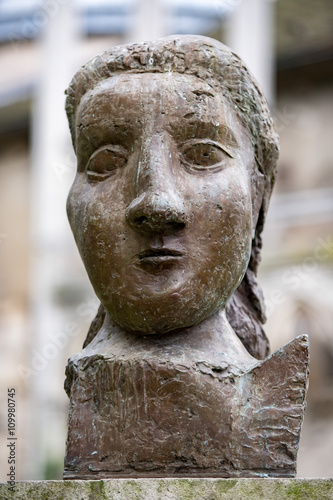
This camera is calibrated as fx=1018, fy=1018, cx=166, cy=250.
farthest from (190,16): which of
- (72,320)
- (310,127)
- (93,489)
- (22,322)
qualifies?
(93,489)

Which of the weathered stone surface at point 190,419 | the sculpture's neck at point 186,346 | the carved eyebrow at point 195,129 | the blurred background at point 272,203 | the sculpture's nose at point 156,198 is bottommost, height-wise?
the weathered stone surface at point 190,419

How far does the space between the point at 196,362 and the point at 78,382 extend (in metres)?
0.41

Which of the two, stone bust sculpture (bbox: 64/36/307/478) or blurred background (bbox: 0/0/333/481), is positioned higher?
blurred background (bbox: 0/0/333/481)

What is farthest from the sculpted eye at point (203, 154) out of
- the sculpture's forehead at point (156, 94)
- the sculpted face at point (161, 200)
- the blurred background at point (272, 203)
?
the blurred background at point (272, 203)

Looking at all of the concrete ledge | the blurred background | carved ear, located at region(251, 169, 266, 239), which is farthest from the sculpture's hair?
the blurred background

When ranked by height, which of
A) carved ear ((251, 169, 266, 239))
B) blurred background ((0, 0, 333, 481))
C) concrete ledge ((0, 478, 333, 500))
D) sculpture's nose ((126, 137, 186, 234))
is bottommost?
concrete ledge ((0, 478, 333, 500))

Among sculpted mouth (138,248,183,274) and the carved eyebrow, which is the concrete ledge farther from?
the carved eyebrow

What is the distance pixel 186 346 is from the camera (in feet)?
10.8

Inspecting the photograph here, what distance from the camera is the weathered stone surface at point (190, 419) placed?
10.3 ft

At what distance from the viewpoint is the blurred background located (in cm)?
922

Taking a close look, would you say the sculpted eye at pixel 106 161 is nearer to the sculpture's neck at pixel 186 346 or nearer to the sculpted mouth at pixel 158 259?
the sculpted mouth at pixel 158 259

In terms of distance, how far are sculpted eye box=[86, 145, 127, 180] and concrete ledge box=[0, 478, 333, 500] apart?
41.5 inches

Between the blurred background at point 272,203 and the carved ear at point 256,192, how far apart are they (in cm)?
508

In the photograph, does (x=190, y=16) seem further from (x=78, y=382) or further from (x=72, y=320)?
(x=78, y=382)
